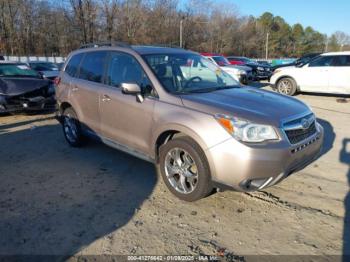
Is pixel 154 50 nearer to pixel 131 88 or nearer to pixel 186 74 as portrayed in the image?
pixel 186 74

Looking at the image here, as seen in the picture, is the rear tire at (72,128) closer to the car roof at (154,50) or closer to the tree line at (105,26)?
the car roof at (154,50)

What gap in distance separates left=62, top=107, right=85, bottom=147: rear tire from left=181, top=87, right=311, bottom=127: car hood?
106 inches

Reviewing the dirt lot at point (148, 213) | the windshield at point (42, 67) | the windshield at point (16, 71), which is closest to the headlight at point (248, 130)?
the dirt lot at point (148, 213)

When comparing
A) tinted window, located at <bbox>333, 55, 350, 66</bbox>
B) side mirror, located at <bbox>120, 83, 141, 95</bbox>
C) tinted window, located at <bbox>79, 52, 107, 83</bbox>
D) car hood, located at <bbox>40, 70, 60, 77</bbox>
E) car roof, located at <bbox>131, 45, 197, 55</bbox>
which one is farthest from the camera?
car hood, located at <bbox>40, 70, 60, 77</bbox>

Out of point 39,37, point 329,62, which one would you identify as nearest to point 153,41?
point 39,37

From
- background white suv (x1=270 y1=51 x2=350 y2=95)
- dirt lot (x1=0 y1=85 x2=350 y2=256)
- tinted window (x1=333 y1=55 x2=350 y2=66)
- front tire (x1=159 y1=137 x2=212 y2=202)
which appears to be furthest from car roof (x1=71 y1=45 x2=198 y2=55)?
tinted window (x1=333 y1=55 x2=350 y2=66)

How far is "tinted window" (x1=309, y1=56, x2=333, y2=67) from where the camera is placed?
1176cm

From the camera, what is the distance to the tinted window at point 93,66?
4910mm

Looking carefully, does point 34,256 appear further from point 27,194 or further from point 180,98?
point 180,98

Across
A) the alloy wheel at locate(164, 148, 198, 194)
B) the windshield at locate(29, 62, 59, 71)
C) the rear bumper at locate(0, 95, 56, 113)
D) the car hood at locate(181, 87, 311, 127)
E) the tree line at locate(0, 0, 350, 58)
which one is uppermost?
the tree line at locate(0, 0, 350, 58)

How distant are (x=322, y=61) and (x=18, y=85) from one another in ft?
35.6

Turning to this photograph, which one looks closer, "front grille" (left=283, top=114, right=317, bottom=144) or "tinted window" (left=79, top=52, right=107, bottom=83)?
"front grille" (left=283, top=114, right=317, bottom=144)

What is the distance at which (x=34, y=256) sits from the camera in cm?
280

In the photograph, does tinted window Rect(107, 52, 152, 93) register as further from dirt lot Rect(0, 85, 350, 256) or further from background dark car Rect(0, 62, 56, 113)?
background dark car Rect(0, 62, 56, 113)
